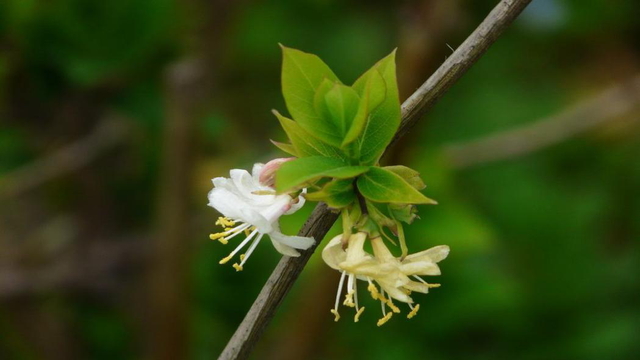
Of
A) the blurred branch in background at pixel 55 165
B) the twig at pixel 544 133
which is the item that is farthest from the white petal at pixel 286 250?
the twig at pixel 544 133

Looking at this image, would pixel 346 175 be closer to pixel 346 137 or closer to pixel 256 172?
pixel 346 137

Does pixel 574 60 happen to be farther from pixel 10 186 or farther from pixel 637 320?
pixel 10 186

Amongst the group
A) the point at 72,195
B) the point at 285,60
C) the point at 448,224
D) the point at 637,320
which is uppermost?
the point at 285,60

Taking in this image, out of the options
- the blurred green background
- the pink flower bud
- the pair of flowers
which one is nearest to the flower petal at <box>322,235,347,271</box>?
the pair of flowers

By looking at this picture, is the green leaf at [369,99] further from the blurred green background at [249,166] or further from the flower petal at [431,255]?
the blurred green background at [249,166]

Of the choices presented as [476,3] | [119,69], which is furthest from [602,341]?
[119,69]

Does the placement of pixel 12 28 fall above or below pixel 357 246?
above

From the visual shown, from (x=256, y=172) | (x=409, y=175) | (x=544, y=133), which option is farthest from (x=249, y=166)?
(x=409, y=175)
